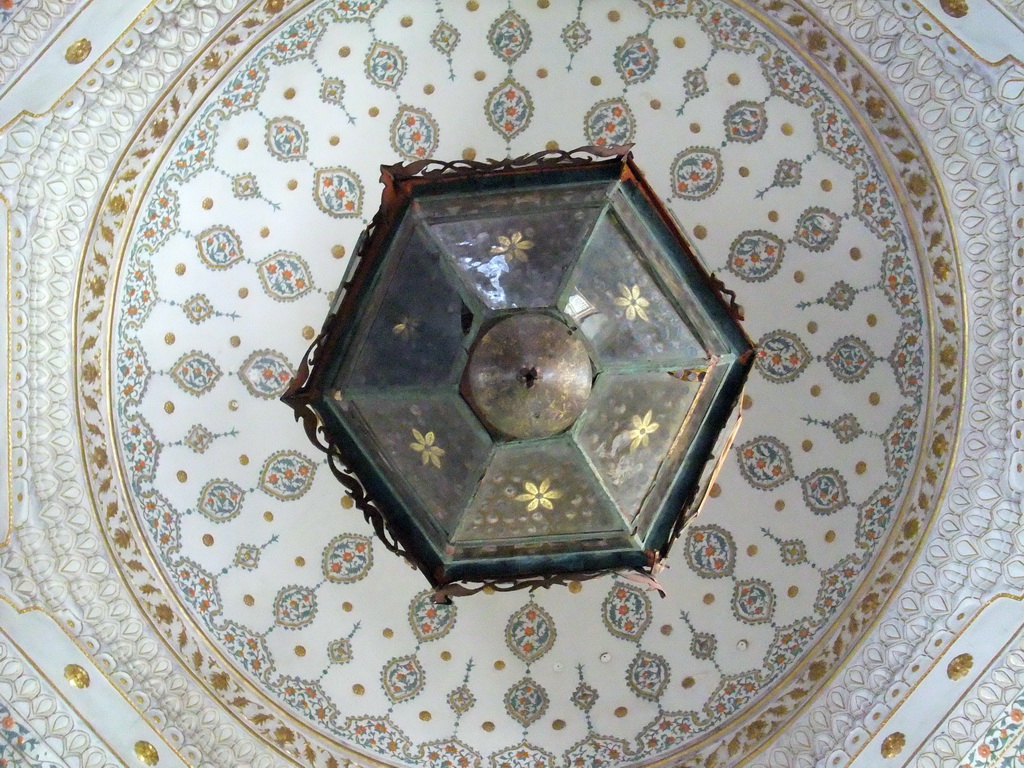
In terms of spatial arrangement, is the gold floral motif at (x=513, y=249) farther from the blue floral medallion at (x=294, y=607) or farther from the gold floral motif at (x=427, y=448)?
the blue floral medallion at (x=294, y=607)

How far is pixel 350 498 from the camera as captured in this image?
797cm

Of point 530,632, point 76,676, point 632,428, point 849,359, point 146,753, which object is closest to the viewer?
point 632,428

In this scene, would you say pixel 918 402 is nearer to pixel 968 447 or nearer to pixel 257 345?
pixel 968 447

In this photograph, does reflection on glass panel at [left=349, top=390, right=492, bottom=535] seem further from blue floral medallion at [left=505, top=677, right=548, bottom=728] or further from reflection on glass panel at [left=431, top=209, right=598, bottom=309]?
blue floral medallion at [left=505, top=677, right=548, bottom=728]

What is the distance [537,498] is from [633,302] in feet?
3.99

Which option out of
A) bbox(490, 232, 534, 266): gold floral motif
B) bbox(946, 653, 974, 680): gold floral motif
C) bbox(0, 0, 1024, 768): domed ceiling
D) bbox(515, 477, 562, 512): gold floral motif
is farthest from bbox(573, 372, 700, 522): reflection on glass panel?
bbox(946, 653, 974, 680): gold floral motif

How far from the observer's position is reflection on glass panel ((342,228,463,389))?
17.6ft

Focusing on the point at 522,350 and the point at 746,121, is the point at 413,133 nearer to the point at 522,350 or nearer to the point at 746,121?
the point at 746,121

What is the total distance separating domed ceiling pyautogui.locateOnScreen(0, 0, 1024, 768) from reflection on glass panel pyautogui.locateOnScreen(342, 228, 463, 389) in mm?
2926

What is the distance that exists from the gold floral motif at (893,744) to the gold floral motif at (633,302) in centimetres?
427

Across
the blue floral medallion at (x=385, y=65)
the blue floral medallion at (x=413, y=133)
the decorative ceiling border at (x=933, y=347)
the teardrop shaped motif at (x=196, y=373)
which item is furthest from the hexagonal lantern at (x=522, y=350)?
the teardrop shaped motif at (x=196, y=373)

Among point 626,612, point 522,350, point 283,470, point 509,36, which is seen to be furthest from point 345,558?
point 509,36

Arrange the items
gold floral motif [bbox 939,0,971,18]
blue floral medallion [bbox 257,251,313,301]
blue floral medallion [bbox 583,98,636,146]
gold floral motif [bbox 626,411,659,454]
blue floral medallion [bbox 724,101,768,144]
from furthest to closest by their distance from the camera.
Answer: blue floral medallion [bbox 257,251,313,301], blue floral medallion [bbox 583,98,636,146], blue floral medallion [bbox 724,101,768,144], gold floral motif [bbox 939,0,971,18], gold floral motif [bbox 626,411,659,454]

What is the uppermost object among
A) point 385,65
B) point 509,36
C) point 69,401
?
point 509,36
